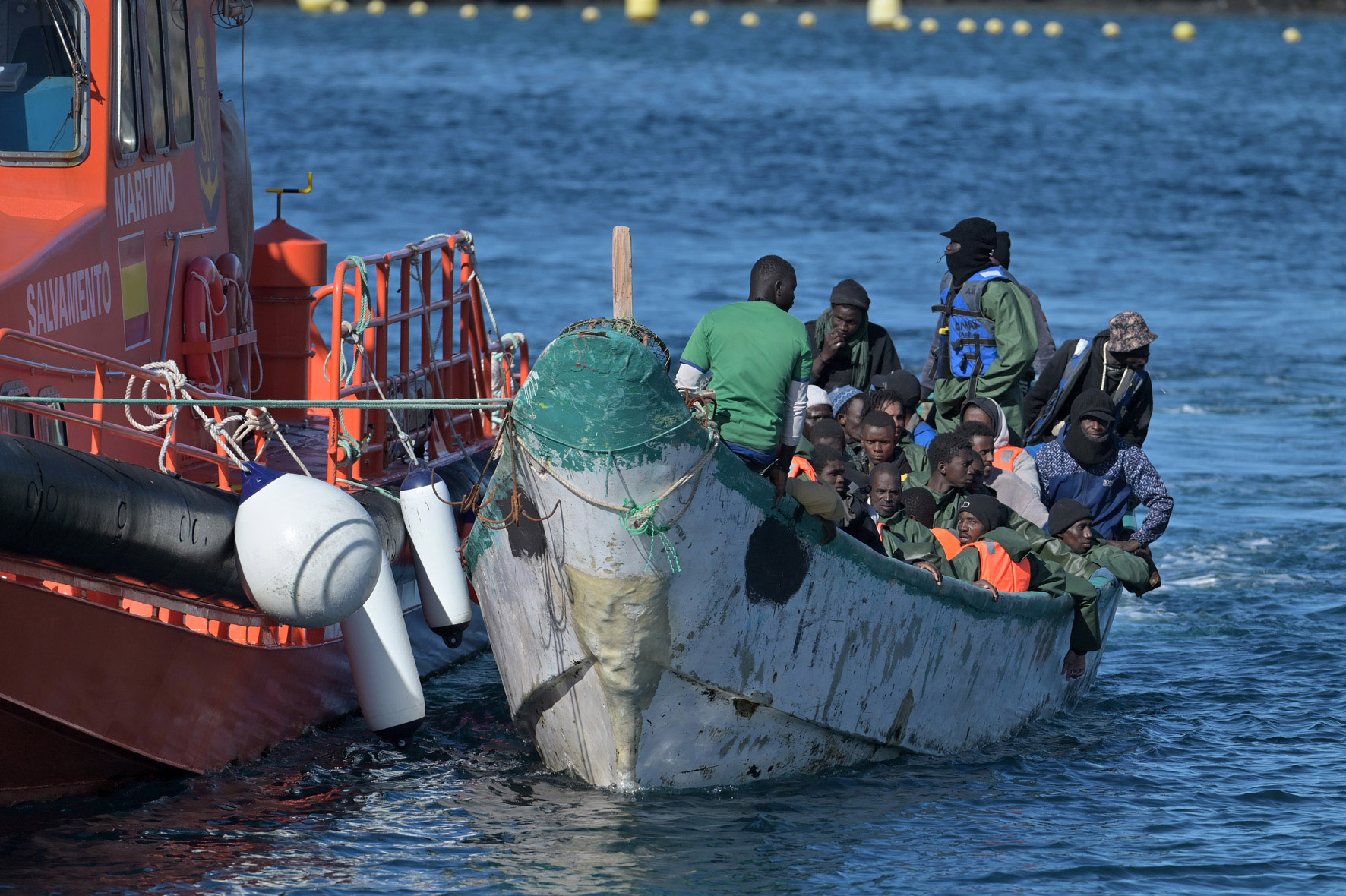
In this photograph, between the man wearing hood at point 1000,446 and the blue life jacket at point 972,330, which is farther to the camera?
the blue life jacket at point 972,330

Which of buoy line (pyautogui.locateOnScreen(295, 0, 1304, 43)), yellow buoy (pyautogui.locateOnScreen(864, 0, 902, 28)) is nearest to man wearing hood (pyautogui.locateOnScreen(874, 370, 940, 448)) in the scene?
buoy line (pyautogui.locateOnScreen(295, 0, 1304, 43))

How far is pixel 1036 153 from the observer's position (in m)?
38.8

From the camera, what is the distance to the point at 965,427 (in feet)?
28.9

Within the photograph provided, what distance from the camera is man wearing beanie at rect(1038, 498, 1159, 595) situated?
8.52 metres

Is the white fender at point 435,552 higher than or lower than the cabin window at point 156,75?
lower

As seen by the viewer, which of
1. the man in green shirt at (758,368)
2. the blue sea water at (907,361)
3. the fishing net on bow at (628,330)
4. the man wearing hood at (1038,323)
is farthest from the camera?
the man wearing hood at (1038,323)

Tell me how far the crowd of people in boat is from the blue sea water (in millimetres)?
936

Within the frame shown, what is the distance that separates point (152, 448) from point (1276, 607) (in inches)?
273

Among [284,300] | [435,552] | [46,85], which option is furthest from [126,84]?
[435,552]

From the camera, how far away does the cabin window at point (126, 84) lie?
24.6 feet

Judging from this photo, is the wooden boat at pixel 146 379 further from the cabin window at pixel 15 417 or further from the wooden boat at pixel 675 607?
the wooden boat at pixel 675 607

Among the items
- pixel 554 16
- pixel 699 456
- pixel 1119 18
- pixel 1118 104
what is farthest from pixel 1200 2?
pixel 699 456

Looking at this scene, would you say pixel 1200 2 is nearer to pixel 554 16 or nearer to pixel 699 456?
pixel 554 16

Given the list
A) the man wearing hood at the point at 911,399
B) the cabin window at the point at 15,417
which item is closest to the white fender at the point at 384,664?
the cabin window at the point at 15,417
